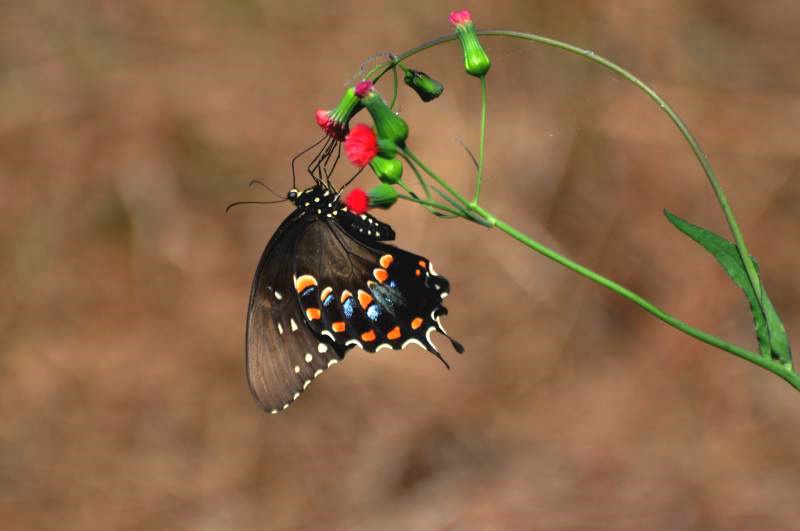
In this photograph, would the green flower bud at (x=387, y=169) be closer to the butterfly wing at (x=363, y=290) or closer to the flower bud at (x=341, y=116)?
the flower bud at (x=341, y=116)

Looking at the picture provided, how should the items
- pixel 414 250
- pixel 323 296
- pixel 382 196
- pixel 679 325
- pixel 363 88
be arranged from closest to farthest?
pixel 679 325, pixel 382 196, pixel 363 88, pixel 323 296, pixel 414 250

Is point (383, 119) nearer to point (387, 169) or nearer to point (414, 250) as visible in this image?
point (387, 169)

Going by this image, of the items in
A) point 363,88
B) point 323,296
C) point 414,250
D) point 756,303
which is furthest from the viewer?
point 414,250

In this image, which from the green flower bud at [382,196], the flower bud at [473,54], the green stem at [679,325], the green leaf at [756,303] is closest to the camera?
the green stem at [679,325]

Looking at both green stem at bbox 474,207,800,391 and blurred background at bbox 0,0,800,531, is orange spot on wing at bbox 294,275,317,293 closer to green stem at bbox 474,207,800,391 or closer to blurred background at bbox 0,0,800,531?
green stem at bbox 474,207,800,391

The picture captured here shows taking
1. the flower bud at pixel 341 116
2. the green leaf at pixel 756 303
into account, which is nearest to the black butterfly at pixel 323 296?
the flower bud at pixel 341 116

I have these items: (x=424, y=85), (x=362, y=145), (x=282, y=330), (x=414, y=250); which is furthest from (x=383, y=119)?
(x=414, y=250)

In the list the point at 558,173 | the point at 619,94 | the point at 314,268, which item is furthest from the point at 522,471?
the point at 314,268

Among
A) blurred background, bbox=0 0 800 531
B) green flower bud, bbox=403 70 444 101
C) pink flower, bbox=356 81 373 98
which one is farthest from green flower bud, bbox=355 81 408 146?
Result: blurred background, bbox=0 0 800 531
